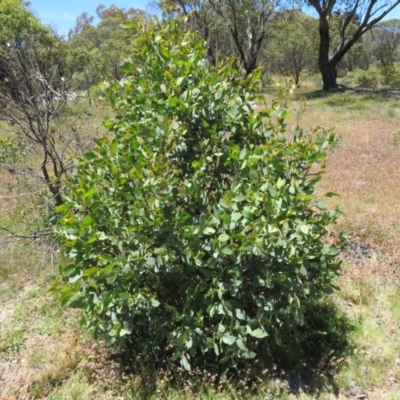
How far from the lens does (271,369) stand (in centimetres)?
347

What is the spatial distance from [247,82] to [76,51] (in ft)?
88.3

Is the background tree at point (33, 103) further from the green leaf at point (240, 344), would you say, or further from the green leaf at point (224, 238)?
the green leaf at point (240, 344)

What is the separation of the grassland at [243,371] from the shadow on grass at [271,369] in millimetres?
11

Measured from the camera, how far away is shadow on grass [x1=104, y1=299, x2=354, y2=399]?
10.5ft

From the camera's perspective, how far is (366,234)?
5.75 m

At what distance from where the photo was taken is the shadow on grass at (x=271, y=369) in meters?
3.21

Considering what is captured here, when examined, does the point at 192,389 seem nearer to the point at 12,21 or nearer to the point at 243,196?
the point at 243,196

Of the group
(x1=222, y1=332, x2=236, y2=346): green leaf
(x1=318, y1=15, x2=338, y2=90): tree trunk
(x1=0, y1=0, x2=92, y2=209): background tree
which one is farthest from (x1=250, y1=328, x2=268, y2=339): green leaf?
(x1=318, y1=15, x2=338, y2=90): tree trunk

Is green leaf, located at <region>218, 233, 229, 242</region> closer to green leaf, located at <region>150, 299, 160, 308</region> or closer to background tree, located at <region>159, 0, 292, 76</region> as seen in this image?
green leaf, located at <region>150, 299, 160, 308</region>

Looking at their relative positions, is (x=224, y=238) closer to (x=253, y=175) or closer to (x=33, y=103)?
(x=253, y=175)

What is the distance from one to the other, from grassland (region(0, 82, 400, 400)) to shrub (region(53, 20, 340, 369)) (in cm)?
38

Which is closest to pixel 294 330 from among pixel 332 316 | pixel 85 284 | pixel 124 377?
pixel 332 316

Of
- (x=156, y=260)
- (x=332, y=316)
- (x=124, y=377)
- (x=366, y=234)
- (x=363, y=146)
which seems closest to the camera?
(x=156, y=260)

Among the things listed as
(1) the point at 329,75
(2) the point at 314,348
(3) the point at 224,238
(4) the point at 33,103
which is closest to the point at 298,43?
(1) the point at 329,75
